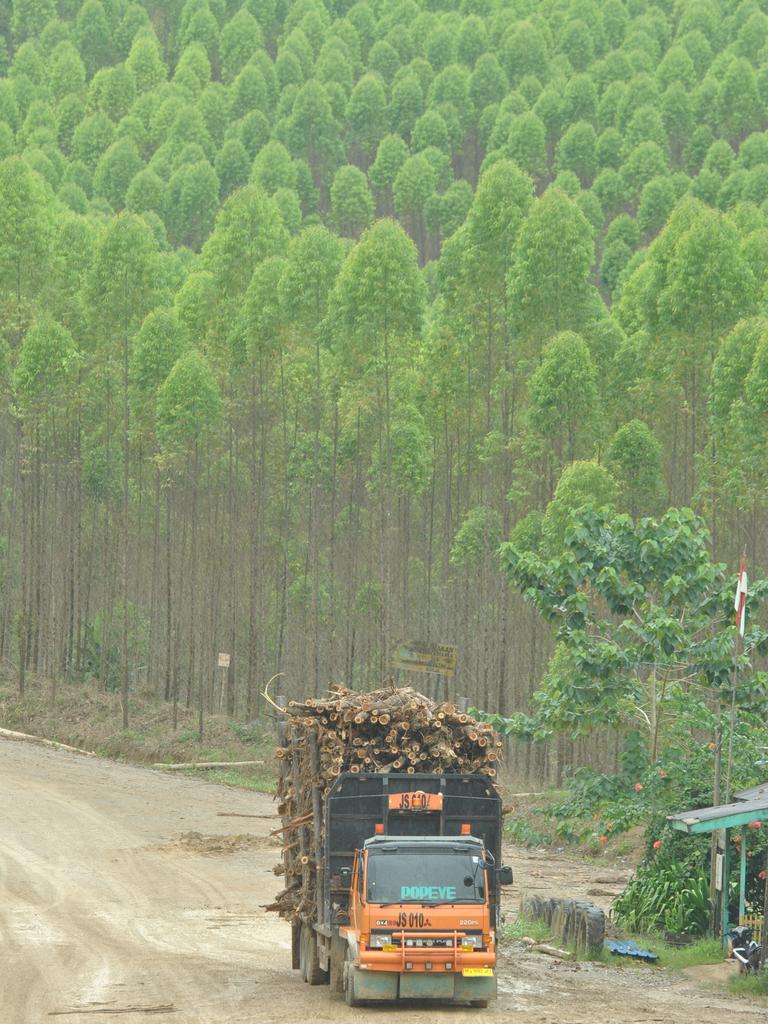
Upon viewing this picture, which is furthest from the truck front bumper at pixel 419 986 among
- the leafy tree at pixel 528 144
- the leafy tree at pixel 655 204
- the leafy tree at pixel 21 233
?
the leafy tree at pixel 528 144

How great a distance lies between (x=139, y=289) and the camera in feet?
162

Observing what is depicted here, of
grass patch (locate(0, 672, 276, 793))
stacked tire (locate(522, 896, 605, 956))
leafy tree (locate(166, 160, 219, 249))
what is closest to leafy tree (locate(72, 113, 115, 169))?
leafy tree (locate(166, 160, 219, 249))

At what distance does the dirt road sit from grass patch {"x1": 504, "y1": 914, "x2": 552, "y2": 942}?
0.79m

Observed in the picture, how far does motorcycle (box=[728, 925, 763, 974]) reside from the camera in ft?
60.7

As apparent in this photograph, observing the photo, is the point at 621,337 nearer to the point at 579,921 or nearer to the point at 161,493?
the point at 161,493

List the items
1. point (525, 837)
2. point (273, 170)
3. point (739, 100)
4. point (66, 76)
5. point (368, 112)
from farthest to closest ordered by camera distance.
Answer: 1. point (66, 76)
2. point (368, 112)
3. point (739, 100)
4. point (273, 170)
5. point (525, 837)

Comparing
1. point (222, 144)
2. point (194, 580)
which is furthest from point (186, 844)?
point (222, 144)

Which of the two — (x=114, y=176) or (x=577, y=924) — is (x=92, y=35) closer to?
(x=114, y=176)

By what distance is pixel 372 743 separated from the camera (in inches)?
677

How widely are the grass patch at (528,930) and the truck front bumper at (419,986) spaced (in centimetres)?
582

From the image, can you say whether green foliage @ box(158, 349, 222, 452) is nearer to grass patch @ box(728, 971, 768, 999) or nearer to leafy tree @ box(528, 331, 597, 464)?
leafy tree @ box(528, 331, 597, 464)

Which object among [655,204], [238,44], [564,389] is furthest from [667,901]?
[238,44]

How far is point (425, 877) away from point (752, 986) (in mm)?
4677

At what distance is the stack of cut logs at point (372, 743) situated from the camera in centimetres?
1719
